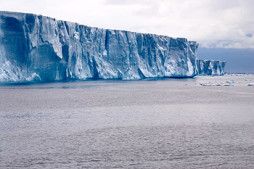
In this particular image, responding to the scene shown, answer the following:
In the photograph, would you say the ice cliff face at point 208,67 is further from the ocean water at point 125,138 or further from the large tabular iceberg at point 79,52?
the ocean water at point 125,138

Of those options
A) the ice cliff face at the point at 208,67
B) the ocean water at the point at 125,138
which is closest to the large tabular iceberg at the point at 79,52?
the ocean water at the point at 125,138

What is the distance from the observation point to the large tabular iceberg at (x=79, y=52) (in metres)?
42.9

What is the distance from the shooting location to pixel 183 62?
7006 centimetres

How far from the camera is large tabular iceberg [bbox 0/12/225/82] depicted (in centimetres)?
4288

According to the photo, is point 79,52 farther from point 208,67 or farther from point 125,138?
point 208,67

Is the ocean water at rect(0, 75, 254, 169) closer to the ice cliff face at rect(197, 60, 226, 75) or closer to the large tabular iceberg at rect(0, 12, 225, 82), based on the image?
the large tabular iceberg at rect(0, 12, 225, 82)

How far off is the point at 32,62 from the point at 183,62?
3703 centimetres

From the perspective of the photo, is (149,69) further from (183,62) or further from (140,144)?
(140,144)

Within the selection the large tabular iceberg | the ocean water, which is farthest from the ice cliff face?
the ocean water

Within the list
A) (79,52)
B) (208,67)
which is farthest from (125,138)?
(208,67)

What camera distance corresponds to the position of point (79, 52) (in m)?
51.8

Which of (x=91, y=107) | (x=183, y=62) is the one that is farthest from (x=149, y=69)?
(x=91, y=107)

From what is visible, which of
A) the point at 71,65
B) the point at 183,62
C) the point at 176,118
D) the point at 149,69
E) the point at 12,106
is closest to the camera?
the point at 176,118

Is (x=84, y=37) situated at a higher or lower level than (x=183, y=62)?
higher
